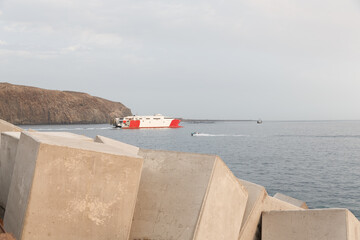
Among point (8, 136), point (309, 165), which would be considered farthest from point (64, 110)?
point (8, 136)

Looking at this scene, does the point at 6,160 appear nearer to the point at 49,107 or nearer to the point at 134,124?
the point at 134,124

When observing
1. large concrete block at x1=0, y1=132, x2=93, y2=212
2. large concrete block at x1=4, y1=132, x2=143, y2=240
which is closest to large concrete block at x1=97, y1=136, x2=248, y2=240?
large concrete block at x1=4, y1=132, x2=143, y2=240

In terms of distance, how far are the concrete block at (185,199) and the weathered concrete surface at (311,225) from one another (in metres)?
0.84

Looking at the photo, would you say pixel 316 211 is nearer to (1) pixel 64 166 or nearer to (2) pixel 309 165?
(1) pixel 64 166

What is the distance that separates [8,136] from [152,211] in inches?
93.9

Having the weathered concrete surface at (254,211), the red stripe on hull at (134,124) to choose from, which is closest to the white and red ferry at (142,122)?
the red stripe on hull at (134,124)

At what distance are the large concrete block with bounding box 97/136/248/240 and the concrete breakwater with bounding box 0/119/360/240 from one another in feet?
0.03

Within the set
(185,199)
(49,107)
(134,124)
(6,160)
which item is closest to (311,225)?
(185,199)

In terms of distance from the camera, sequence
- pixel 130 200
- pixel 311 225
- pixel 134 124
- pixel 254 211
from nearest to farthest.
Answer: pixel 130 200, pixel 311 225, pixel 254 211, pixel 134 124

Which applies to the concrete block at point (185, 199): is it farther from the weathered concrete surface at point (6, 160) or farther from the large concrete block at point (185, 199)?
the weathered concrete surface at point (6, 160)

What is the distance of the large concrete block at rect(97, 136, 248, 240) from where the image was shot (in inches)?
140

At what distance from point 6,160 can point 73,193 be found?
6.86 feet

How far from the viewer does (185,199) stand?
3666mm

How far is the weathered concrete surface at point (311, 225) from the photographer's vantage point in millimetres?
4355
